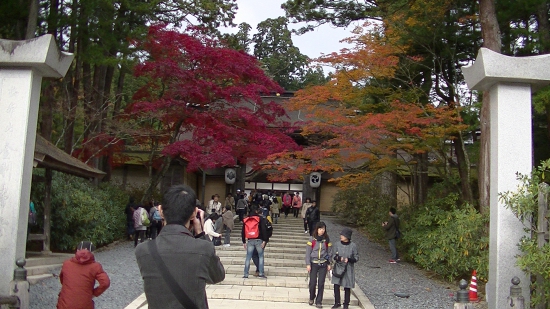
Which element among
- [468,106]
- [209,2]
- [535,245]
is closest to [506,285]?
[535,245]

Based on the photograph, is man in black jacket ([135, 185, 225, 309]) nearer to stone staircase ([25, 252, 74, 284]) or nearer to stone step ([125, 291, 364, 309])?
stone step ([125, 291, 364, 309])

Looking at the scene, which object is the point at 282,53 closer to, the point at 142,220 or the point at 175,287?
the point at 142,220

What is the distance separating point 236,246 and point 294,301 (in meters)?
5.76

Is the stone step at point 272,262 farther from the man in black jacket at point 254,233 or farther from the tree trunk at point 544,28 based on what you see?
the tree trunk at point 544,28

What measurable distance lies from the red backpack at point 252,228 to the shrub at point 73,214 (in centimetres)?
493

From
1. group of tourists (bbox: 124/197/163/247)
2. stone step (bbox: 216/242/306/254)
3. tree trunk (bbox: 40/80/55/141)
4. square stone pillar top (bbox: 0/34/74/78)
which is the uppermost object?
tree trunk (bbox: 40/80/55/141)

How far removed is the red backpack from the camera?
11.5m

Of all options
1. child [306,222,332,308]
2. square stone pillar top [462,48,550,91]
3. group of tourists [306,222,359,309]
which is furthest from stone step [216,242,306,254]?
square stone pillar top [462,48,550,91]

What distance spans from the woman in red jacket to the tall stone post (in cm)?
524

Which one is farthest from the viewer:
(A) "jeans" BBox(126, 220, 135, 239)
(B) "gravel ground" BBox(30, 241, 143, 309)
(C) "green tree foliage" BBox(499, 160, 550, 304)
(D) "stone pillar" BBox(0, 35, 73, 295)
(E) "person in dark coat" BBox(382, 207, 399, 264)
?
(A) "jeans" BBox(126, 220, 135, 239)

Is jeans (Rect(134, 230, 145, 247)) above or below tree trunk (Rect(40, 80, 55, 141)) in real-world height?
below

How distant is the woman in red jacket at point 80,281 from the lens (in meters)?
5.64

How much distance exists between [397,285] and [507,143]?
16.3ft

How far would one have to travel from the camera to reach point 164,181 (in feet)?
87.6
